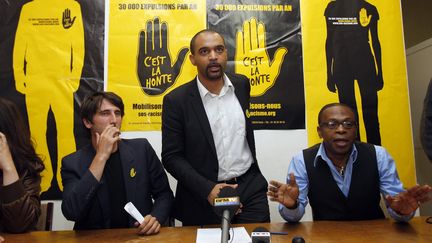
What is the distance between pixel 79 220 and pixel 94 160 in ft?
1.08

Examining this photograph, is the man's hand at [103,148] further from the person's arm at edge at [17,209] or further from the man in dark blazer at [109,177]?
the person's arm at edge at [17,209]

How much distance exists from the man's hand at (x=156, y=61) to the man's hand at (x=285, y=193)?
1.61 metres

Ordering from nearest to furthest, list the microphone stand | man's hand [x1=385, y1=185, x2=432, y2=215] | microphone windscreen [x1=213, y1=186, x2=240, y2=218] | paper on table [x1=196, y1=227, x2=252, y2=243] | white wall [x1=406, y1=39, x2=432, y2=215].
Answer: the microphone stand, microphone windscreen [x1=213, y1=186, x2=240, y2=218], paper on table [x1=196, y1=227, x2=252, y2=243], man's hand [x1=385, y1=185, x2=432, y2=215], white wall [x1=406, y1=39, x2=432, y2=215]

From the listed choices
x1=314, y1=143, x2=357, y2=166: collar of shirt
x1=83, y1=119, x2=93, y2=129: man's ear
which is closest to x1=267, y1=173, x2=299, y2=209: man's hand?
x1=314, y1=143, x2=357, y2=166: collar of shirt

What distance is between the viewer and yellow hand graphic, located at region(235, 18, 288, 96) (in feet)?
10.4

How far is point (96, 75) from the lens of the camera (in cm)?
312

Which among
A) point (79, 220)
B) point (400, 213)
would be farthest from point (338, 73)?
point (79, 220)

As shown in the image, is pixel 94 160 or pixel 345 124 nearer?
pixel 94 160

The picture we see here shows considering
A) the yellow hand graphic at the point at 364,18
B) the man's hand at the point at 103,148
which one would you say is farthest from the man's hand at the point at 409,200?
the yellow hand graphic at the point at 364,18

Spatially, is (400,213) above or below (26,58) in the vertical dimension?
below

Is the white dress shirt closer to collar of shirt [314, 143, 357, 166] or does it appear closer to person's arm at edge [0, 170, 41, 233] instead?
collar of shirt [314, 143, 357, 166]

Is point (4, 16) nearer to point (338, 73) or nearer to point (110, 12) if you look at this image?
point (110, 12)

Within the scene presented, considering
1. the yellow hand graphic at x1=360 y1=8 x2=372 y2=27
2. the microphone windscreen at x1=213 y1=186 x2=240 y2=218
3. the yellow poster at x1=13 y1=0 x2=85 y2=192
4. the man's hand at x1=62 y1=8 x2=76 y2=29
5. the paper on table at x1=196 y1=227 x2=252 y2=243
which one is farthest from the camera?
the yellow hand graphic at x1=360 y1=8 x2=372 y2=27

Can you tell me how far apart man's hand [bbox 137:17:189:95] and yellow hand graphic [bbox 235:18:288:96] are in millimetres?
479
